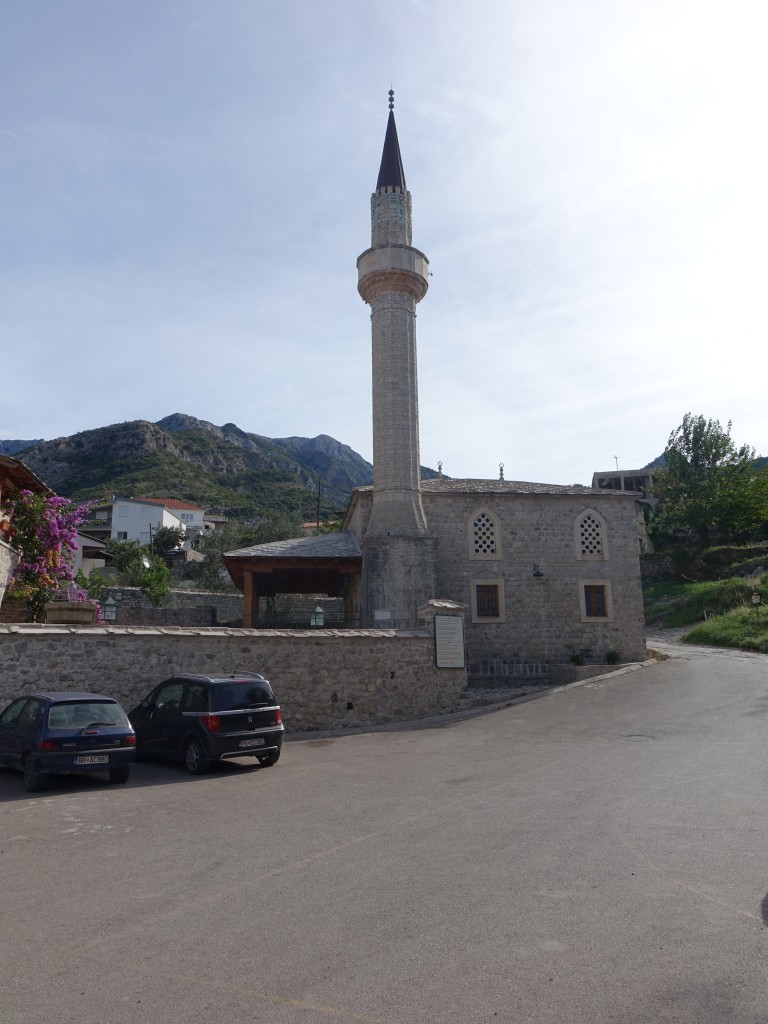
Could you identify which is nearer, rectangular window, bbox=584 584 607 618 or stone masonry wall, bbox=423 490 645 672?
stone masonry wall, bbox=423 490 645 672

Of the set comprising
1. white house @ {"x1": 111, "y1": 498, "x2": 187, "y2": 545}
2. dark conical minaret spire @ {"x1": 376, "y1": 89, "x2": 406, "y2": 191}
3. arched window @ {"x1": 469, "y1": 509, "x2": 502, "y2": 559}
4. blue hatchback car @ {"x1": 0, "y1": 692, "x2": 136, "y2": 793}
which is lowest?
blue hatchback car @ {"x1": 0, "y1": 692, "x2": 136, "y2": 793}

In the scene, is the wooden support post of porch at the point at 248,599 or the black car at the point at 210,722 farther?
the wooden support post of porch at the point at 248,599

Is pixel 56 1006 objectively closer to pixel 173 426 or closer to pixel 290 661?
pixel 290 661

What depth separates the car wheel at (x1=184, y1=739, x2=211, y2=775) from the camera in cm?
1000

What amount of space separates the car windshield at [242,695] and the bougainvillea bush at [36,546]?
972 centimetres

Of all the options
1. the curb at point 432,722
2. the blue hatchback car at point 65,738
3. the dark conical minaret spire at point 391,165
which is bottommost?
the curb at point 432,722

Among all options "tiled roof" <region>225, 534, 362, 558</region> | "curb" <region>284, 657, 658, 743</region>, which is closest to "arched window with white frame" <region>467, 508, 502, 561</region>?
"tiled roof" <region>225, 534, 362, 558</region>

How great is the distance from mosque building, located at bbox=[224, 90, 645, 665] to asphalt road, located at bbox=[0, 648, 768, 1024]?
39.8 ft

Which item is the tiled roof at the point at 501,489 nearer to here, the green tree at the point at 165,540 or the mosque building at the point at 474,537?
the mosque building at the point at 474,537

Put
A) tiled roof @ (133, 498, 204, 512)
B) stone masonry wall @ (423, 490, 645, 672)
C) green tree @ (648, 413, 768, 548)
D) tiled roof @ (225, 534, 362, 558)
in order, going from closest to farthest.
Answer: tiled roof @ (225, 534, 362, 558) → stone masonry wall @ (423, 490, 645, 672) → green tree @ (648, 413, 768, 548) → tiled roof @ (133, 498, 204, 512)

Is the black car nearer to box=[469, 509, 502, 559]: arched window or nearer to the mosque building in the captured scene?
the mosque building

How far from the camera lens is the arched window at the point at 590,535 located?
919 inches

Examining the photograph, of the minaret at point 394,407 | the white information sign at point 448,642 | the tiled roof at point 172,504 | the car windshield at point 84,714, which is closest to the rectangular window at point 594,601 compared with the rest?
the minaret at point 394,407

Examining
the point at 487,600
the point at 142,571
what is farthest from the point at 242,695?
the point at 142,571
